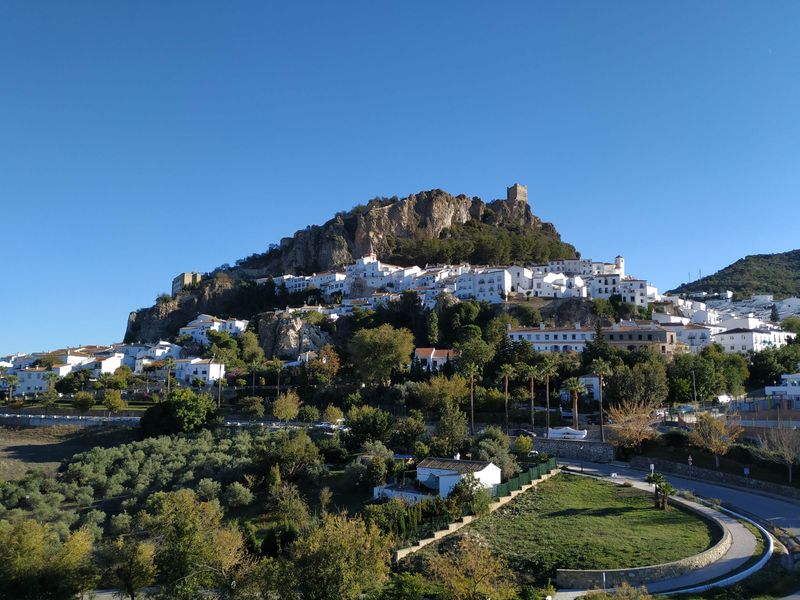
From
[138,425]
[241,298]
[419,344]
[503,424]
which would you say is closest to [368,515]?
[503,424]

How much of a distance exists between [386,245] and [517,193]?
37295 millimetres

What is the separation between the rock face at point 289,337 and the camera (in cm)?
8544

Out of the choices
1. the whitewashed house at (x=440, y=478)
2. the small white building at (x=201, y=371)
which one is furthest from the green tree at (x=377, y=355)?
the whitewashed house at (x=440, y=478)

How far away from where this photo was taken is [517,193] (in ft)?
480

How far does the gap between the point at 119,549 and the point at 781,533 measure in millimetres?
26925

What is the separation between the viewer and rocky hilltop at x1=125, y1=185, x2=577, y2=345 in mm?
117625

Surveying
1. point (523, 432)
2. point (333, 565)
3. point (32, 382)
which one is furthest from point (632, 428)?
point (32, 382)

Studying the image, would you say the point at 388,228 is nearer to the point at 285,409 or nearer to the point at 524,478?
the point at 285,409

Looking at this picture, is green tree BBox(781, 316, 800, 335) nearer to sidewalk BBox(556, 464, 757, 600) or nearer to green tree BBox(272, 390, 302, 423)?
green tree BBox(272, 390, 302, 423)

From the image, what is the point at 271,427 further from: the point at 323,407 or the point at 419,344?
the point at 419,344

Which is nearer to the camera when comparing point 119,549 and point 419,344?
point 119,549

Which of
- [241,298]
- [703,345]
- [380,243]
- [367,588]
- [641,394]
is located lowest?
[367,588]

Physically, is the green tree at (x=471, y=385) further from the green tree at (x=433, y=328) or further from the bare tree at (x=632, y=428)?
the green tree at (x=433, y=328)

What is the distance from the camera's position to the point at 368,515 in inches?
1211
